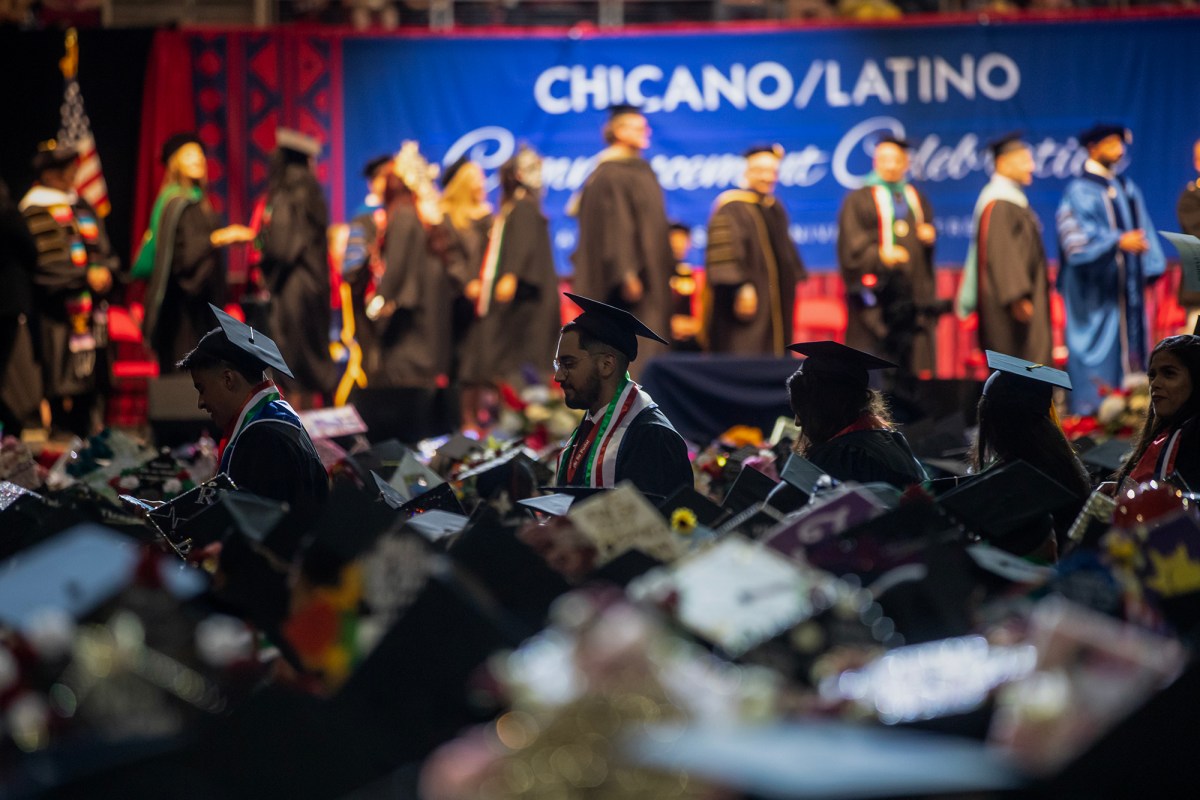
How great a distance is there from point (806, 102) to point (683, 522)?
9.73 meters

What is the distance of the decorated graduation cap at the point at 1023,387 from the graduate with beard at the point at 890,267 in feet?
19.3

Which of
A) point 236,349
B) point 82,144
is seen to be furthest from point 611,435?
point 82,144

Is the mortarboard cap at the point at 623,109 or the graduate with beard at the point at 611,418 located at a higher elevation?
the mortarboard cap at the point at 623,109

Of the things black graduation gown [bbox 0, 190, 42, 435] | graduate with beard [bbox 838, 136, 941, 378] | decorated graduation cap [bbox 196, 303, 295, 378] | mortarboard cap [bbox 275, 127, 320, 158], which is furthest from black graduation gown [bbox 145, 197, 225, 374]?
decorated graduation cap [bbox 196, 303, 295, 378]

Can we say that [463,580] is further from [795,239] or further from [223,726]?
[795,239]

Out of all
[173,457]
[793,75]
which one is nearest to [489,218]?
[793,75]

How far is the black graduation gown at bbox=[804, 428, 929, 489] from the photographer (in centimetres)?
436

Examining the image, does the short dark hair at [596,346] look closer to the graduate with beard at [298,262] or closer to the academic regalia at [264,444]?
the academic regalia at [264,444]

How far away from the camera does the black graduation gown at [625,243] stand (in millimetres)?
10438

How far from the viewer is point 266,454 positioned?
449cm

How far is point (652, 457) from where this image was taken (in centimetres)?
461

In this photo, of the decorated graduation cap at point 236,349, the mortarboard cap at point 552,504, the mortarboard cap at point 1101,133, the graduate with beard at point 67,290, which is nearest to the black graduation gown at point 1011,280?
the mortarboard cap at point 1101,133

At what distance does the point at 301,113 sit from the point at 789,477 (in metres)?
9.91

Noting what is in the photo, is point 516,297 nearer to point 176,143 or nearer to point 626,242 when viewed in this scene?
point 626,242
